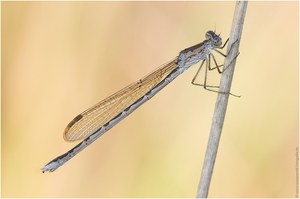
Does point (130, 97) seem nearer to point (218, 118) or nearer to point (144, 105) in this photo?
point (144, 105)

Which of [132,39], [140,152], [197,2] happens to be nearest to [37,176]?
[140,152]

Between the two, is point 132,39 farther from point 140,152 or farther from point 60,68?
point 140,152

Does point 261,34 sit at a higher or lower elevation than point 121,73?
higher

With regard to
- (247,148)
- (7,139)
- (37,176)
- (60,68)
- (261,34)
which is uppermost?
(261,34)

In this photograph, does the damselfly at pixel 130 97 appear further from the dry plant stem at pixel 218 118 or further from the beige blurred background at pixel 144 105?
the dry plant stem at pixel 218 118

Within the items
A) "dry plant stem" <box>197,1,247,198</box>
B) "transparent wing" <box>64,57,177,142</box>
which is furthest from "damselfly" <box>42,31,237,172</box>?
"dry plant stem" <box>197,1,247,198</box>

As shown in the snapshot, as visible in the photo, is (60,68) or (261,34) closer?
(261,34)

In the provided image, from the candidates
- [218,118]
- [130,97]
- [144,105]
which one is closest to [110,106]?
[130,97]

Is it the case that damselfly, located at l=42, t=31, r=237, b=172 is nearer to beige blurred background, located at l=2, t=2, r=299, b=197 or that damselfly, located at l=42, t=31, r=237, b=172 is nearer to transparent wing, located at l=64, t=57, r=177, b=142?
transparent wing, located at l=64, t=57, r=177, b=142
